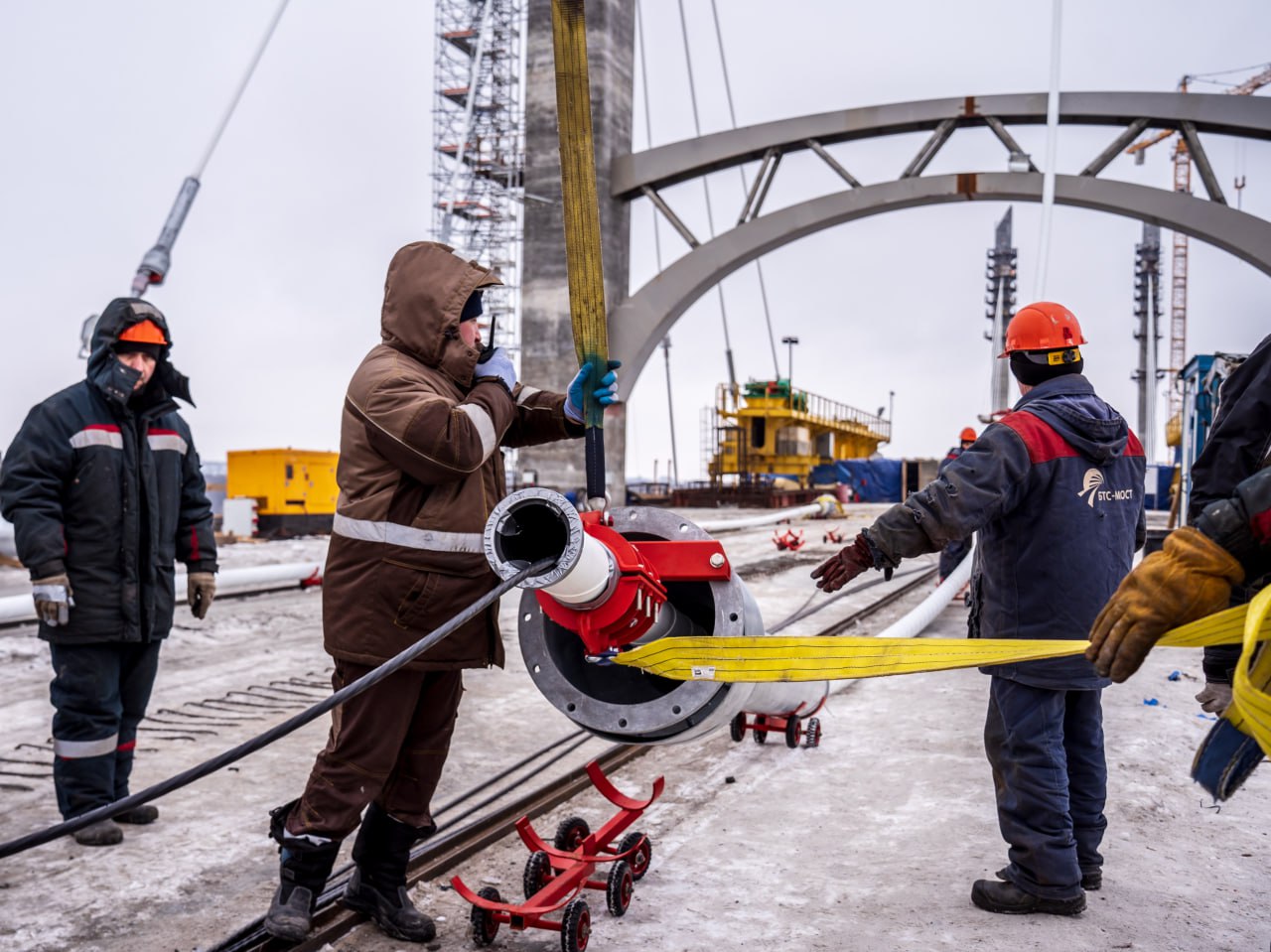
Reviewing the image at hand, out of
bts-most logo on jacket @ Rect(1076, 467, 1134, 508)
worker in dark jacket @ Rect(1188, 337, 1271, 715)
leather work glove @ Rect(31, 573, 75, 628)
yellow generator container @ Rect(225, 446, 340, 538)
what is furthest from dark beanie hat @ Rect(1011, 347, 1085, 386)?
yellow generator container @ Rect(225, 446, 340, 538)

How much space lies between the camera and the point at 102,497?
3859 mm

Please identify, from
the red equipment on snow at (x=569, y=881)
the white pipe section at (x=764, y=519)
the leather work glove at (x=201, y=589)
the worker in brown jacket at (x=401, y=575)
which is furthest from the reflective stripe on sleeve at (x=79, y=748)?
the white pipe section at (x=764, y=519)

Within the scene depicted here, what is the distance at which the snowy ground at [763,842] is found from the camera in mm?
3016

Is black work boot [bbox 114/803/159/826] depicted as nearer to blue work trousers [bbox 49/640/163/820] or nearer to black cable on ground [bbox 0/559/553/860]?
blue work trousers [bbox 49/640/163/820]

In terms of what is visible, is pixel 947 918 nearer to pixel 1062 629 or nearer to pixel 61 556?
pixel 1062 629

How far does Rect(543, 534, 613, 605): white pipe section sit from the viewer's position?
2436 millimetres

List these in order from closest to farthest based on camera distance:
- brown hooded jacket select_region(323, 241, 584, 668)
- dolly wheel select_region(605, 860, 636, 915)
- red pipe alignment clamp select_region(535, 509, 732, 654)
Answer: red pipe alignment clamp select_region(535, 509, 732, 654)
brown hooded jacket select_region(323, 241, 584, 668)
dolly wheel select_region(605, 860, 636, 915)

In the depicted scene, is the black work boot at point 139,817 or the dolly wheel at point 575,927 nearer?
the dolly wheel at point 575,927

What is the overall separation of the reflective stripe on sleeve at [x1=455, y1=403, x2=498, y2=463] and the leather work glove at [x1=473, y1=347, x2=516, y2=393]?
22 centimetres

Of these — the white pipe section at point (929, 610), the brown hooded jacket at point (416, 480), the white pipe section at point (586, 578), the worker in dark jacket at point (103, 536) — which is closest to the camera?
the white pipe section at point (586, 578)

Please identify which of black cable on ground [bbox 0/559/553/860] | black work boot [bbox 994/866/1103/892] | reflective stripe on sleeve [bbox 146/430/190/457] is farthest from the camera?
reflective stripe on sleeve [bbox 146/430/190/457]

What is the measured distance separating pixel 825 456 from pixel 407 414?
3655 cm

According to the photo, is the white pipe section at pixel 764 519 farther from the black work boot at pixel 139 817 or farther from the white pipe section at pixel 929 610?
the black work boot at pixel 139 817

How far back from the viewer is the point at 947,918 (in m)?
3.10
